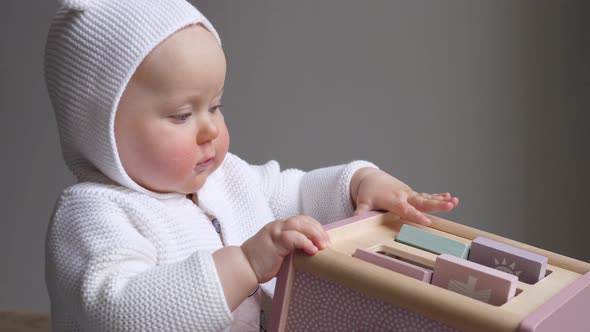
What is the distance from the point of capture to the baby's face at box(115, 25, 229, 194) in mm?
694

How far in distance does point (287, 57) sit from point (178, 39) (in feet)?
2.25

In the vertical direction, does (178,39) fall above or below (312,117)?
above

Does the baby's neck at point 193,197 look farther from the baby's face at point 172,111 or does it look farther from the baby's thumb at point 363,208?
the baby's thumb at point 363,208

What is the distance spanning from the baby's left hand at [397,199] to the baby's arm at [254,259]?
6.1 inches

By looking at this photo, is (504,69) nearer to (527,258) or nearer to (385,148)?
(385,148)

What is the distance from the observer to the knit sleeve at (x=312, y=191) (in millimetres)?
864

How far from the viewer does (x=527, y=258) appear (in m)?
0.58

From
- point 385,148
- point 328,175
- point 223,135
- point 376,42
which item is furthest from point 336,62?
point 223,135

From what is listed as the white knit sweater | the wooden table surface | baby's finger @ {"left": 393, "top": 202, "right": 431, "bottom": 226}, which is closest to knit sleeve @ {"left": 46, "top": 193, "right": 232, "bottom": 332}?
the white knit sweater

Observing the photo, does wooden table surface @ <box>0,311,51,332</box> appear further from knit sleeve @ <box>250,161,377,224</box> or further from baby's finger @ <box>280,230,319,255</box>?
baby's finger @ <box>280,230,319,255</box>

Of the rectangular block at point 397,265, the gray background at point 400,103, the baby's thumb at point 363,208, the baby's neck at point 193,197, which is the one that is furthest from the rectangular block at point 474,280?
the gray background at point 400,103

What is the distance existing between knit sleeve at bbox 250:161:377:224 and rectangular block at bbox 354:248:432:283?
0.27 metres

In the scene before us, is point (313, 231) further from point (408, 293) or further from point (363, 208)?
point (363, 208)

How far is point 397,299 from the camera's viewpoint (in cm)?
50
